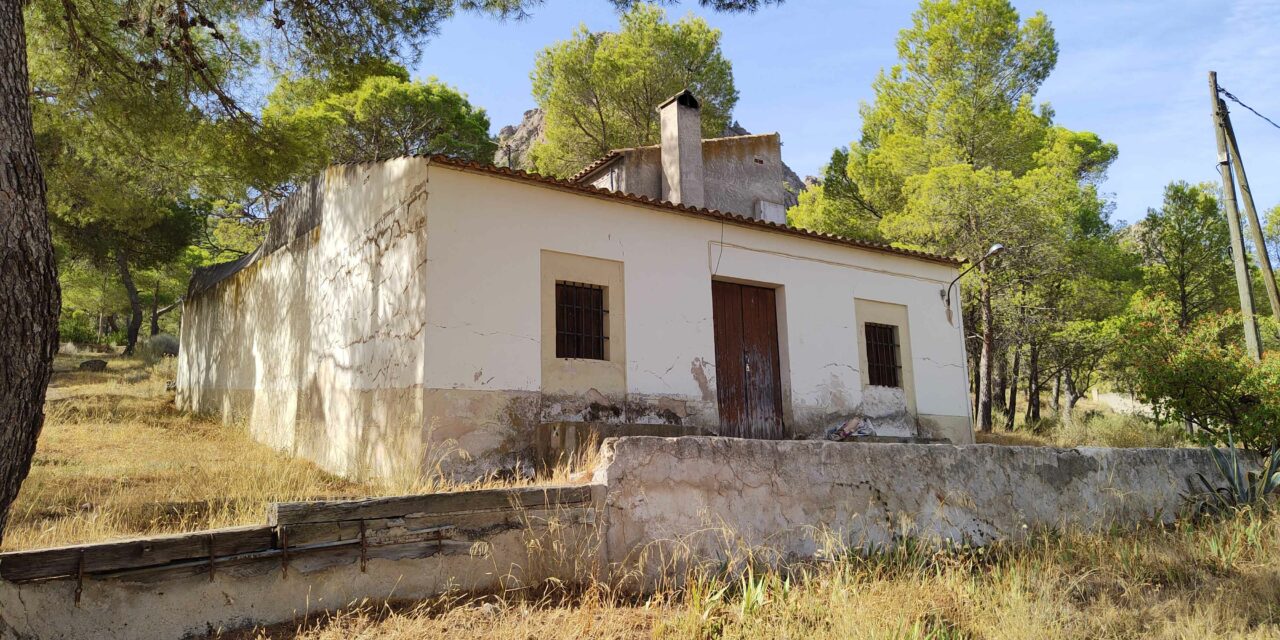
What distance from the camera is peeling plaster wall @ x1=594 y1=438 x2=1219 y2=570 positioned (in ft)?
17.0

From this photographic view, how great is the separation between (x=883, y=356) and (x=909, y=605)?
772 cm

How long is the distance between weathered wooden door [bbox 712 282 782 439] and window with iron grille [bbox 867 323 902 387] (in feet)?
6.13

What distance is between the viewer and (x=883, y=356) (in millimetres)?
12023

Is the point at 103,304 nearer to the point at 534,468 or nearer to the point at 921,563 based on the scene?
the point at 534,468

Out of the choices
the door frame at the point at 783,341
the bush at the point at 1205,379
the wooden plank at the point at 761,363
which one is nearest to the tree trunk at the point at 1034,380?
the bush at the point at 1205,379

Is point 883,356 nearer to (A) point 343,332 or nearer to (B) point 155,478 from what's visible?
(A) point 343,332

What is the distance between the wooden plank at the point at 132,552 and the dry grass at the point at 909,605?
487 mm

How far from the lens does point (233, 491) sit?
21.1 ft

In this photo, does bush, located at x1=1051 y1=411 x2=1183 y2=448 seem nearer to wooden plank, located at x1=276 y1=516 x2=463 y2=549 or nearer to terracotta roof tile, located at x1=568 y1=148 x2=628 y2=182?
terracotta roof tile, located at x1=568 y1=148 x2=628 y2=182

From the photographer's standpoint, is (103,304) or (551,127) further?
(103,304)

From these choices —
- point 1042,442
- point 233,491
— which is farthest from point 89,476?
point 1042,442

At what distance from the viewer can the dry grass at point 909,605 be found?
165 inches

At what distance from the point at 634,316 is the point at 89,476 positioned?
5.86 m

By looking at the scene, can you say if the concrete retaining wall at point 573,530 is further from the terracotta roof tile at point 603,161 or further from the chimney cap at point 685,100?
the terracotta roof tile at point 603,161
